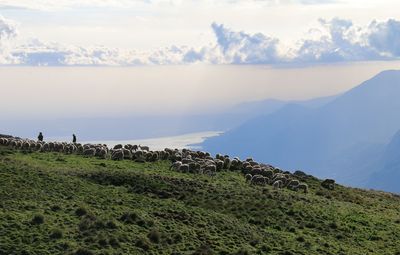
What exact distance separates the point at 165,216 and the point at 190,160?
22.4 m

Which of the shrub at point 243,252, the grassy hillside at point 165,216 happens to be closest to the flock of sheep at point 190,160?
the grassy hillside at point 165,216

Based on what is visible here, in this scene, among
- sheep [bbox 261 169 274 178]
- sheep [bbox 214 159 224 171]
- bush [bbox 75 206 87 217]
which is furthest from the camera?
sheep [bbox 214 159 224 171]

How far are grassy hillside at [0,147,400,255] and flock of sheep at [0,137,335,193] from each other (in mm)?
2130

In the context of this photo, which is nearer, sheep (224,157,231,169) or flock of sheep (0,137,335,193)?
flock of sheep (0,137,335,193)

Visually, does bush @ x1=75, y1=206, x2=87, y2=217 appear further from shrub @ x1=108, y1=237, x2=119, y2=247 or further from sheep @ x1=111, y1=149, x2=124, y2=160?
sheep @ x1=111, y1=149, x2=124, y2=160

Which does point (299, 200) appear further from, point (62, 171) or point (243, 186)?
point (62, 171)

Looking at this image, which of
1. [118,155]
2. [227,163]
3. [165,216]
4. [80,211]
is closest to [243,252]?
[165,216]

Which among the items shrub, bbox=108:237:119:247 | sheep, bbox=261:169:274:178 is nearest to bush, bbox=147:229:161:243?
shrub, bbox=108:237:119:247

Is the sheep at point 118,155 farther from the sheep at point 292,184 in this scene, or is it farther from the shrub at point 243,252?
the shrub at point 243,252

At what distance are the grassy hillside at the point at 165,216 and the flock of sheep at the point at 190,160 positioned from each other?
6.99 ft

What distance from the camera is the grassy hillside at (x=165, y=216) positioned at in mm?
34938

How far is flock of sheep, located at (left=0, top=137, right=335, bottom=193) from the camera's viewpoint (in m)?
59.6

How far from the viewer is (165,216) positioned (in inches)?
1614

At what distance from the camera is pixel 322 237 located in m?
43.4
